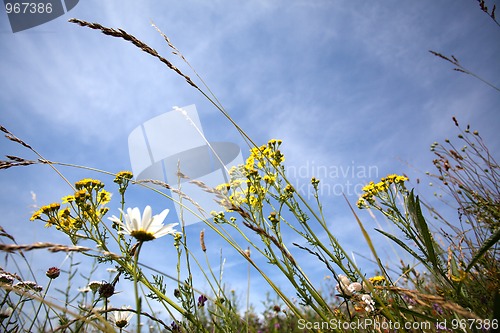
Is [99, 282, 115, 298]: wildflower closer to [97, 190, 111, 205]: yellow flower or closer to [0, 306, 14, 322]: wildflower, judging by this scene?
[97, 190, 111, 205]: yellow flower

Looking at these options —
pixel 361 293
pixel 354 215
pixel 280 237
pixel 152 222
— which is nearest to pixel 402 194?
pixel 280 237

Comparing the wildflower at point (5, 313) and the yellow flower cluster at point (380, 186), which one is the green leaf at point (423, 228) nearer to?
the yellow flower cluster at point (380, 186)

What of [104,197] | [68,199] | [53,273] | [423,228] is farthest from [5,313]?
[423,228]

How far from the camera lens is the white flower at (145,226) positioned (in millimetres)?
1203

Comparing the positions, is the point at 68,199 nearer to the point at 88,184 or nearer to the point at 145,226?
A: the point at 88,184

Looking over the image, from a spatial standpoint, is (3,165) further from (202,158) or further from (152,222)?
(202,158)

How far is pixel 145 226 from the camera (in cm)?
122

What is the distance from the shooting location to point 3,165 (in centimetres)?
157

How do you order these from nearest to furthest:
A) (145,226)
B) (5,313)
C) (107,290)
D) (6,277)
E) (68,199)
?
(145,226) < (107,290) < (6,277) < (68,199) < (5,313)

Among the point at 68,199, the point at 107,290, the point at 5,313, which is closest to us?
the point at 107,290

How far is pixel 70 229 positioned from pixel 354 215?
198cm

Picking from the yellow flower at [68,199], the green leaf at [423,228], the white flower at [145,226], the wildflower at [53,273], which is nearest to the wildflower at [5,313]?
the wildflower at [53,273]

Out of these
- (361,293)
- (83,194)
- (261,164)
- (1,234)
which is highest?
(261,164)

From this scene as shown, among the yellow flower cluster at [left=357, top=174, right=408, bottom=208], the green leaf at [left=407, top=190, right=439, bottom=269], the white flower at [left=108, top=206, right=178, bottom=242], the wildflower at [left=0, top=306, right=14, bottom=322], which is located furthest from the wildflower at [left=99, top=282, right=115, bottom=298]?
the yellow flower cluster at [left=357, top=174, right=408, bottom=208]
